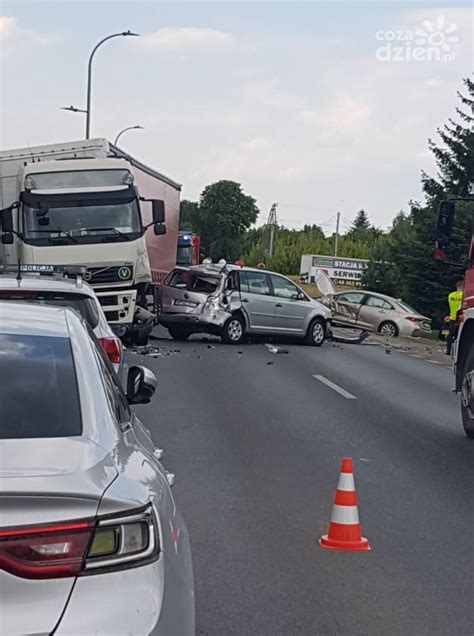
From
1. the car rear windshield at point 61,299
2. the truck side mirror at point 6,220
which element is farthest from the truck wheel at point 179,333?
the car rear windshield at point 61,299

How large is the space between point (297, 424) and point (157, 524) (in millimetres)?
8501

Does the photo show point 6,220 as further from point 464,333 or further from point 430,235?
point 430,235

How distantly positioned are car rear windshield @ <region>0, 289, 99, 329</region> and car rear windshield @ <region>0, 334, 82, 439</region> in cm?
260

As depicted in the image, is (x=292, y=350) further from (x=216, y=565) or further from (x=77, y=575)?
(x=77, y=575)

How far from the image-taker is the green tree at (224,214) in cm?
11900

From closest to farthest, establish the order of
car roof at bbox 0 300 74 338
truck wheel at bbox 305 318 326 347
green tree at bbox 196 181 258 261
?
car roof at bbox 0 300 74 338, truck wheel at bbox 305 318 326 347, green tree at bbox 196 181 258 261

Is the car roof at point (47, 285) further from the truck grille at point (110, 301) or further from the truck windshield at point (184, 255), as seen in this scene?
the truck windshield at point (184, 255)

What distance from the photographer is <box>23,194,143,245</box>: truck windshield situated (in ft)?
59.2

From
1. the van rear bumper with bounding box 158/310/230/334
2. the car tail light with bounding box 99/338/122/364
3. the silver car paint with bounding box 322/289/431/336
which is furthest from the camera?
the silver car paint with bounding box 322/289/431/336

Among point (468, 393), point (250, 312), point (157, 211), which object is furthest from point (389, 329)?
point (468, 393)

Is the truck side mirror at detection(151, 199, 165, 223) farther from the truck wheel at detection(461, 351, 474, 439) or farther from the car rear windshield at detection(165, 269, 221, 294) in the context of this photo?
the truck wheel at detection(461, 351, 474, 439)

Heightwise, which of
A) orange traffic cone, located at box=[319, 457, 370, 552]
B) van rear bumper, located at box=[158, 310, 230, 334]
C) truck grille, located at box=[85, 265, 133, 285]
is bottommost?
van rear bumper, located at box=[158, 310, 230, 334]

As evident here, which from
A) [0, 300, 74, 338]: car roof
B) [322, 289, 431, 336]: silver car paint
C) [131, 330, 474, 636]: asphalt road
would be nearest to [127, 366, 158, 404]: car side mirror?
[0, 300, 74, 338]: car roof

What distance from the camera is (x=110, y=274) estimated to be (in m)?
18.4
